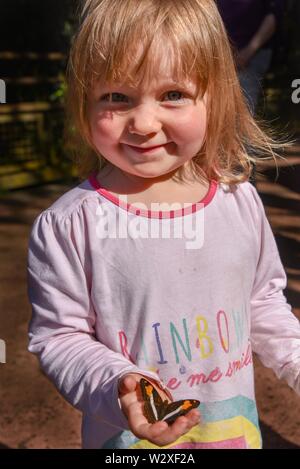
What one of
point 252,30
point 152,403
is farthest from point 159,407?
point 252,30

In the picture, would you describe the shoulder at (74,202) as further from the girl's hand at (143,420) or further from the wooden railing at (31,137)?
the wooden railing at (31,137)

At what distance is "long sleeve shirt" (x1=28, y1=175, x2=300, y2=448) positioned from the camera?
1239 mm

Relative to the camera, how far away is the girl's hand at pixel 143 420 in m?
1.03

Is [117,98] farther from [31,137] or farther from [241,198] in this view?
[31,137]

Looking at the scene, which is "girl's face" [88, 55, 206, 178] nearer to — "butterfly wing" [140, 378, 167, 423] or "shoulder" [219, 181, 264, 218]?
"shoulder" [219, 181, 264, 218]

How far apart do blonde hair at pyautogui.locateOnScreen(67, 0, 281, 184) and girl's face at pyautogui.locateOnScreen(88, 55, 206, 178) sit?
0.02m

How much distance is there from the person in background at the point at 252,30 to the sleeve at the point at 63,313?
176 cm

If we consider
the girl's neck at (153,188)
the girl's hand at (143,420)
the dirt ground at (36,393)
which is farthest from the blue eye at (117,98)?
the dirt ground at (36,393)

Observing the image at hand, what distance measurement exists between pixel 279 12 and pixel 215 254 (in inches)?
85.4

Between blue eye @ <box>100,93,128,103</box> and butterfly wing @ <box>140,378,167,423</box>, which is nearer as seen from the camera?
butterfly wing @ <box>140,378,167,423</box>

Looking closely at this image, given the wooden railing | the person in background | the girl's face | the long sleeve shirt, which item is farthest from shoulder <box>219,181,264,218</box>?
the wooden railing

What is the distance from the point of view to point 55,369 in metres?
1.23

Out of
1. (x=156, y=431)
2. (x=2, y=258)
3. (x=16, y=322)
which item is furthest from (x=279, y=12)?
(x=156, y=431)

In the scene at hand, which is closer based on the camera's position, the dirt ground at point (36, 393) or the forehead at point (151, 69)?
the forehead at point (151, 69)
